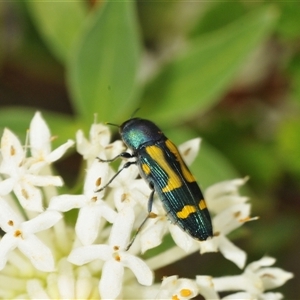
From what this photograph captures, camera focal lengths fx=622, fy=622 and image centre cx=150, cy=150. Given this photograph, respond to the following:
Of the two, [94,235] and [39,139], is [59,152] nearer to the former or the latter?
[39,139]

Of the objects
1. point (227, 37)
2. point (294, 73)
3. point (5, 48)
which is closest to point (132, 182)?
point (227, 37)

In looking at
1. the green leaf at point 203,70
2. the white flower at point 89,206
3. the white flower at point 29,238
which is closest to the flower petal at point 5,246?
the white flower at point 29,238

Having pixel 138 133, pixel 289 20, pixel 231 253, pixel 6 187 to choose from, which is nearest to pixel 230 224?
pixel 231 253

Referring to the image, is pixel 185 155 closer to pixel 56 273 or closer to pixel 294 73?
pixel 56 273

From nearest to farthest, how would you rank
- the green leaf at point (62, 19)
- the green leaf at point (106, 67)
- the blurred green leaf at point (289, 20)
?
1. the green leaf at point (106, 67)
2. the blurred green leaf at point (289, 20)
3. the green leaf at point (62, 19)

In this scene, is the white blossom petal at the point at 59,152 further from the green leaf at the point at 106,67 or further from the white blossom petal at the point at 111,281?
the green leaf at the point at 106,67

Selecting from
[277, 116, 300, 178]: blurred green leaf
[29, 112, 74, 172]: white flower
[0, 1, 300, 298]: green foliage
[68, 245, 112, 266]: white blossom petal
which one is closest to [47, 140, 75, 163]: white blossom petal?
[29, 112, 74, 172]: white flower
